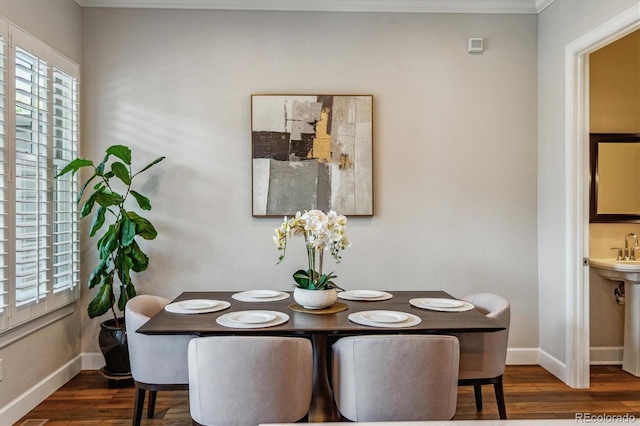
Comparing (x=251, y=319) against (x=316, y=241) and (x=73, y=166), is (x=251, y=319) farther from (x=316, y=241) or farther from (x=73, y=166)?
(x=73, y=166)

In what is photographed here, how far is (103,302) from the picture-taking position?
3.31 meters

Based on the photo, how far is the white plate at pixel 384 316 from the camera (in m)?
2.28

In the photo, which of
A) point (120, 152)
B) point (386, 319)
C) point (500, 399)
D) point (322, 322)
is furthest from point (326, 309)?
point (120, 152)

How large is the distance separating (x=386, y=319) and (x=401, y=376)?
426mm

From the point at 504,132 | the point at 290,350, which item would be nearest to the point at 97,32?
the point at 290,350

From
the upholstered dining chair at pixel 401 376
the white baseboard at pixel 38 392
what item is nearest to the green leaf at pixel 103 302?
the white baseboard at pixel 38 392

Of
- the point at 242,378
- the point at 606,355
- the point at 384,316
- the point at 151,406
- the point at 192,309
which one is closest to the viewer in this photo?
the point at 242,378

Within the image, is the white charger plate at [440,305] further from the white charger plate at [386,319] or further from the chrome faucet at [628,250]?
the chrome faucet at [628,250]

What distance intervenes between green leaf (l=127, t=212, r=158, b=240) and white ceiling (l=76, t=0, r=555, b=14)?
5.69ft

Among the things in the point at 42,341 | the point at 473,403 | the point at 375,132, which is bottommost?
the point at 473,403

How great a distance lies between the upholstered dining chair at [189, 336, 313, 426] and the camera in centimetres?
187

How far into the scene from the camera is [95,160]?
12.1ft

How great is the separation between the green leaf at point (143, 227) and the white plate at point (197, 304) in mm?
824

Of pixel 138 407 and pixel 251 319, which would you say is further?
pixel 138 407
